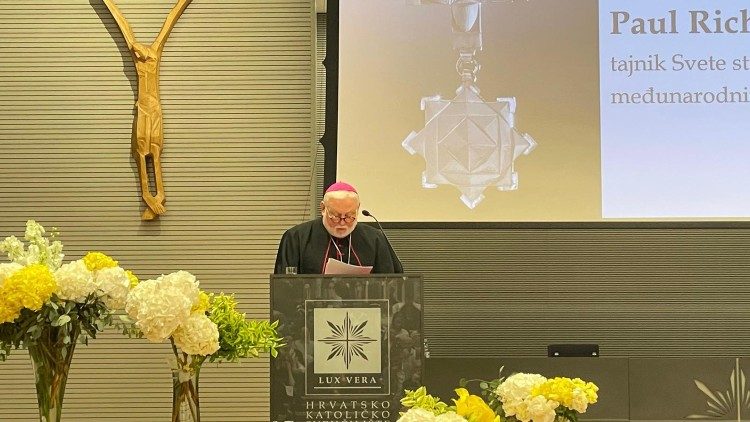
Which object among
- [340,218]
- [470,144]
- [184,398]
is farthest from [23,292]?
[470,144]

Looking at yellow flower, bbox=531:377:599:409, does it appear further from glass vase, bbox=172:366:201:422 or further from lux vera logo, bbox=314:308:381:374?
lux vera logo, bbox=314:308:381:374

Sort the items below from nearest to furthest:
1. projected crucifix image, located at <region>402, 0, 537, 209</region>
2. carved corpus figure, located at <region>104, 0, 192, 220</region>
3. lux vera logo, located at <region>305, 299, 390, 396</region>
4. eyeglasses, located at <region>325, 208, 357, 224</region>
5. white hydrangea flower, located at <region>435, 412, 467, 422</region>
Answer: white hydrangea flower, located at <region>435, 412, 467, 422</region>
lux vera logo, located at <region>305, 299, 390, 396</region>
eyeglasses, located at <region>325, 208, 357, 224</region>
projected crucifix image, located at <region>402, 0, 537, 209</region>
carved corpus figure, located at <region>104, 0, 192, 220</region>

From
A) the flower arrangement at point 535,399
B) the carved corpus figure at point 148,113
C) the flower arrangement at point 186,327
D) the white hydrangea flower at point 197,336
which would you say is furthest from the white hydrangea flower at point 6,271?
the carved corpus figure at point 148,113

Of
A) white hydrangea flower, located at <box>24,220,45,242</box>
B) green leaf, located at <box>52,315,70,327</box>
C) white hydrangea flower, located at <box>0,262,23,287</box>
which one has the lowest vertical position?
green leaf, located at <box>52,315,70,327</box>

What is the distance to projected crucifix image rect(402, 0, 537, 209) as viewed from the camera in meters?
5.05

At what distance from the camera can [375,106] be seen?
16.8 feet

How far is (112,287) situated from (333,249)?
6.20 ft

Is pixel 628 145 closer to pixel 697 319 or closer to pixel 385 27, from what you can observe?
pixel 697 319

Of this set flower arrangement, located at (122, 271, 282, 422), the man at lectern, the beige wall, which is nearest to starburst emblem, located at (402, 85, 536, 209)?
the beige wall

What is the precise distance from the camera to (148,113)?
544cm

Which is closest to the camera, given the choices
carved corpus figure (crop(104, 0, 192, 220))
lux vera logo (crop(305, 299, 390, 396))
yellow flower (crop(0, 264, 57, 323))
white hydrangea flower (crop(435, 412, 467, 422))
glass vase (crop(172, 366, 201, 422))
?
white hydrangea flower (crop(435, 412, 467, 422))

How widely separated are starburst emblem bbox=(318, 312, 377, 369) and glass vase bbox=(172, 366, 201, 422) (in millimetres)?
674

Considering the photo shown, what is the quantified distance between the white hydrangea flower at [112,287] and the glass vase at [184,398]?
196 mm

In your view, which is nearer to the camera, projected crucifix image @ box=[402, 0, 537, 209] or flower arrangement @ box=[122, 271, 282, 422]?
flower arrangement @ box=[122, 271, 282, 422]
